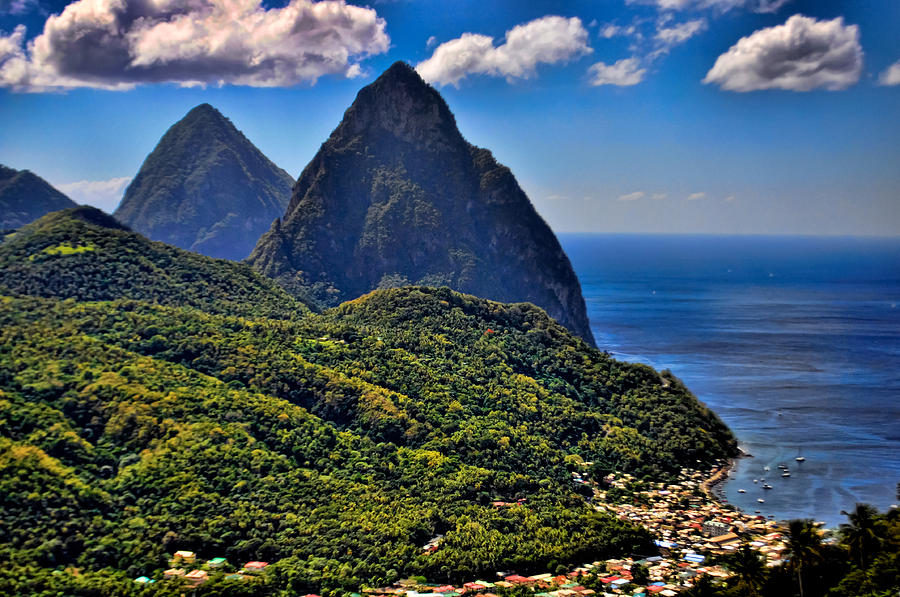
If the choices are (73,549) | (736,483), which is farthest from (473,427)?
(73,549)

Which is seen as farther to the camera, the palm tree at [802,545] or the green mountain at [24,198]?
the green mountain at [24,198]

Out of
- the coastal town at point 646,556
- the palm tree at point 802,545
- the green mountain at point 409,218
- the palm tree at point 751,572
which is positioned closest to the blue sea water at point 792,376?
the coastal town at point 646,556

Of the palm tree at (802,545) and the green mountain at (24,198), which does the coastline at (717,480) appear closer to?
the palm tree at (802,545)

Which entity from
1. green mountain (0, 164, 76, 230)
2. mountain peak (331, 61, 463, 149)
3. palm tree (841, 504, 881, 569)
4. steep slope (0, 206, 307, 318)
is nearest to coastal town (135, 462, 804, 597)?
palm tree (841, 504, 881, 569)

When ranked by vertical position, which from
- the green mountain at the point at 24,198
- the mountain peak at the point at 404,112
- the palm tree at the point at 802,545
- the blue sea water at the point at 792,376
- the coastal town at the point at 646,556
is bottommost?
the coastal town at the point at 646,556

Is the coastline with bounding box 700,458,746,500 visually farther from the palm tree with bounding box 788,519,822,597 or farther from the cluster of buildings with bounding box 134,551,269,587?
the cluster of buildings with bounding box 134,551,269,587

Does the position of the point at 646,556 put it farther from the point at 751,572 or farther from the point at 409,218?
the point at 409,218
